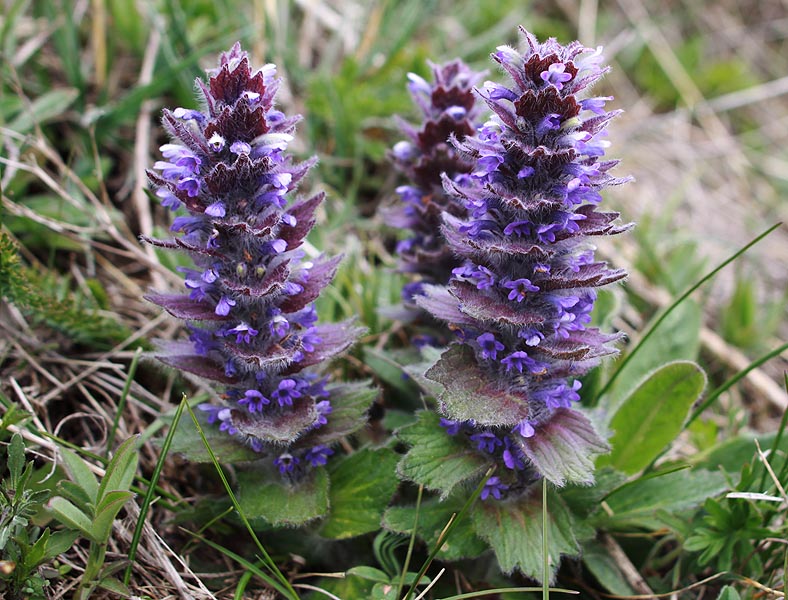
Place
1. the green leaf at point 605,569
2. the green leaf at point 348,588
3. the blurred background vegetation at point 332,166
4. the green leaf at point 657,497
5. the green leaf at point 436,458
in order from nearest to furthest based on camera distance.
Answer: the green leaf at point 436,458 < the green leaf at point 348,588 < the green leaf at point 605,569 < the green leaf at point 657,497 < the blurred background vegetation at point 332,166

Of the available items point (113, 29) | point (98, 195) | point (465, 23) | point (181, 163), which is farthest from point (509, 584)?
point (465, 23)

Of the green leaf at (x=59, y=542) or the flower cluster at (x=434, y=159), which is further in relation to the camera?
the flower cluster at (x=434, y=159)

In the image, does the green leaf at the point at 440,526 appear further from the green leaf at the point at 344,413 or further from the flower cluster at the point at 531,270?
the green leaf at the point at 344,413

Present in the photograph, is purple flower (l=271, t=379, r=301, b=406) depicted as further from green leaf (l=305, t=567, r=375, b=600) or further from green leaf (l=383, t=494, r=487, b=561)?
green leaf (l=305, t=567, r=375, b=600)

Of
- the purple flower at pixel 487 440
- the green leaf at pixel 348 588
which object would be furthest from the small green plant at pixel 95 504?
the purple flower at pixel 487 440

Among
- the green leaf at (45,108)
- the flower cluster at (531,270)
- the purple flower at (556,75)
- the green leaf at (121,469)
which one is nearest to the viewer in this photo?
the purple flower at (556,75)

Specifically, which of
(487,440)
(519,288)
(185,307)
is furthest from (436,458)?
(185,307)
